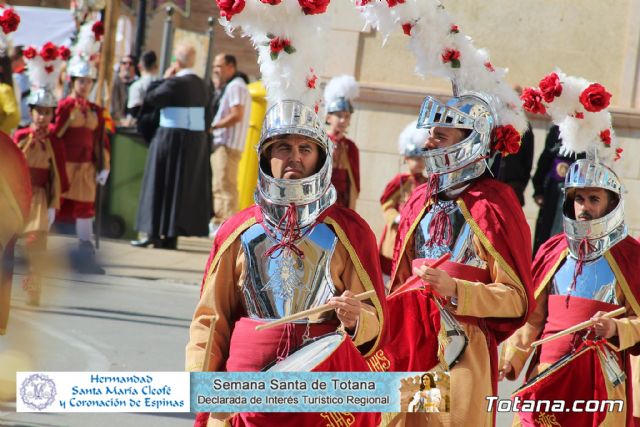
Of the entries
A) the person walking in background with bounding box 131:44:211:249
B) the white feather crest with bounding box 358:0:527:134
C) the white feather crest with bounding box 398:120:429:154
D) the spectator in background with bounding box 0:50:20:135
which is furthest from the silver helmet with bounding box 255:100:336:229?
the person walking in background with bounding box 131:44:211:249

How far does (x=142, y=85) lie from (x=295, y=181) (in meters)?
11.2

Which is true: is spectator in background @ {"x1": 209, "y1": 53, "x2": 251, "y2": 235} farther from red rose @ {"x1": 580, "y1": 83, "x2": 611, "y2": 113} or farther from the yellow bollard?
→ red rose @ {"x1": 580, "y1": 83, "x2": 611, "y2": 113}

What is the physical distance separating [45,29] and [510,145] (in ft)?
43.8

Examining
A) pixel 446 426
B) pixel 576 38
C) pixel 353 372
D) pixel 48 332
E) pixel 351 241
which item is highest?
pixel 576 38

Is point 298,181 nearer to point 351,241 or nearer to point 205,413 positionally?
point 351,241

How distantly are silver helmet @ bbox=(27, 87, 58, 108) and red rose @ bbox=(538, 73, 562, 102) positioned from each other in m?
5.88

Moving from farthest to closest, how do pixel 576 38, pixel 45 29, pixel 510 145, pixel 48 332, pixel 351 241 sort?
pixel 45 29 → pixel 576 38 → pixel 48 332 → pixel 510 145 → pixel 351 241

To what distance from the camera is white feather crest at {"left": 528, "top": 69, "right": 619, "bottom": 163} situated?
6.59 m

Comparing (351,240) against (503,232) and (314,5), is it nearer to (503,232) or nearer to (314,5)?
(314,5)

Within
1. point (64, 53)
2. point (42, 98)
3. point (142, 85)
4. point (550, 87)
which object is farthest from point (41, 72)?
point (550, 87)

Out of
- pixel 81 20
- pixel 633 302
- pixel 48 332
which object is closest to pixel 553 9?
pixel 81 20

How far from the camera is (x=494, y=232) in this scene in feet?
18.4

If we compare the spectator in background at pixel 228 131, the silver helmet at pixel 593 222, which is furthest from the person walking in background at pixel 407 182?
the silver helmet at pixel 593 222

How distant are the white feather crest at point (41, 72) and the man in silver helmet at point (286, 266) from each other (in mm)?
6979
